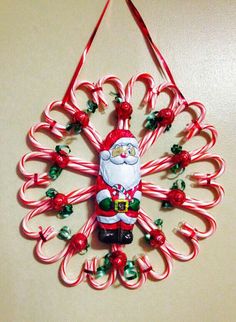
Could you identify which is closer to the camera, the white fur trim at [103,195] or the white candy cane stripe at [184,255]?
the white fur trim at [103,195]

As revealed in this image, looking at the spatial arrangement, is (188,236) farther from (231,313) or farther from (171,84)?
(171,84)

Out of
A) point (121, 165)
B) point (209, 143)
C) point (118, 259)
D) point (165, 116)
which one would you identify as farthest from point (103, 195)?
point (209, 143)

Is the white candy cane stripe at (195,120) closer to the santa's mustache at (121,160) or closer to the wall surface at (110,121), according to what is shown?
the wall surface at (110,121)

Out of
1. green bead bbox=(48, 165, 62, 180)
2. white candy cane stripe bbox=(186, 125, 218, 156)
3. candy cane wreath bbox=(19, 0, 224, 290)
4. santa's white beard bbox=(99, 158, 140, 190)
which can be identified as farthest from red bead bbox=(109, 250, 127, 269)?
white candy cane stripe bbox=(186, 125, 218, 156)

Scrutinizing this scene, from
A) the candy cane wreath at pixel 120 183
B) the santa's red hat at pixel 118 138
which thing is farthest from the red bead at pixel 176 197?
the santa's red hat at pixel 118 138

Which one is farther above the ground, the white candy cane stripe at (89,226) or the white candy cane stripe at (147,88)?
the white candy cane stripe at (147,88)

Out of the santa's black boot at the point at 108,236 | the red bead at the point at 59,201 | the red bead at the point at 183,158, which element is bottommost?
the santa's black boot at the point at 108,236

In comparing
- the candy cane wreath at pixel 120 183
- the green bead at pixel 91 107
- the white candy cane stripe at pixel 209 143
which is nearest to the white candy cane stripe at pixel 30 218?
the candy cane wreath at pixel 120 183
